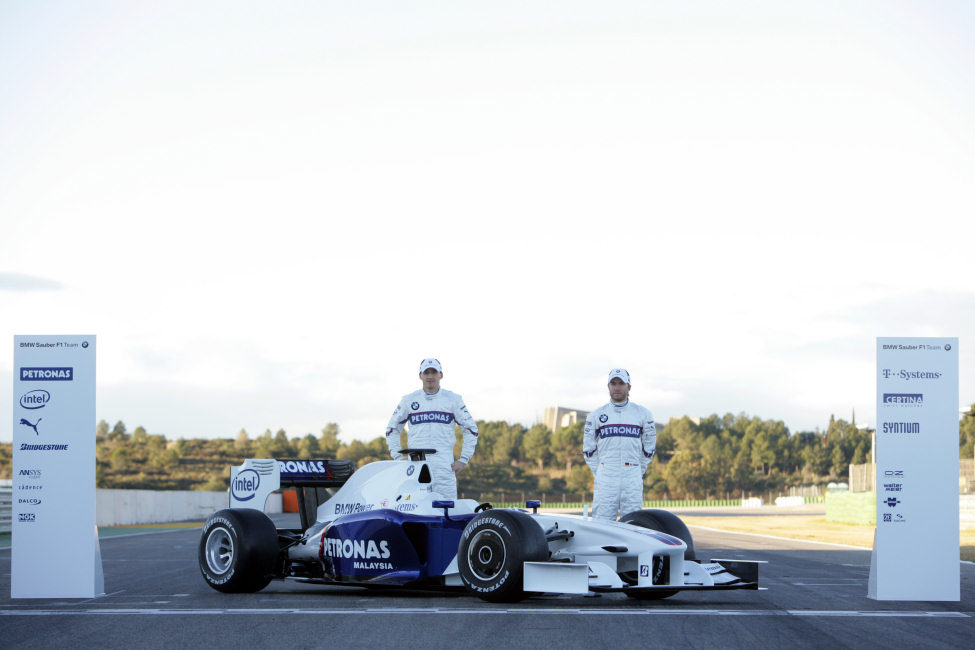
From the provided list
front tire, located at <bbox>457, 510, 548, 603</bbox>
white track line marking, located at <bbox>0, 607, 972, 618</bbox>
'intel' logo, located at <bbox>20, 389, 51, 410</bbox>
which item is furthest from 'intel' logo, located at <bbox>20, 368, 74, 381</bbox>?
front tire, located at <bbox>457, 510, 548, 603</bbox>

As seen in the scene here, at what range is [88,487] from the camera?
10125mm

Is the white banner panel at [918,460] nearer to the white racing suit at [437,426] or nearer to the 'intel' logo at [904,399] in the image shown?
the 'intel' logo at [904,399]

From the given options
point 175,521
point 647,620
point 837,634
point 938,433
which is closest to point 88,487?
point 647,620

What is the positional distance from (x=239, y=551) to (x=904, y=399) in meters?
6.28

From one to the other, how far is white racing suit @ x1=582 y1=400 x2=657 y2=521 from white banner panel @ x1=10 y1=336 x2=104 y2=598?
16.4 feet

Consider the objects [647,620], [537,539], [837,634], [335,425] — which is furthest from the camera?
[335,425]

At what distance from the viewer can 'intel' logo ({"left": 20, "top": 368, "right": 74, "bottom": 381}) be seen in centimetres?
1022

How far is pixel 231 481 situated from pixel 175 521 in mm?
34475

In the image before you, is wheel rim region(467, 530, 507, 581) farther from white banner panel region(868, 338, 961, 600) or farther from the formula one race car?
white banner panel region(868, 338, 961, 600)

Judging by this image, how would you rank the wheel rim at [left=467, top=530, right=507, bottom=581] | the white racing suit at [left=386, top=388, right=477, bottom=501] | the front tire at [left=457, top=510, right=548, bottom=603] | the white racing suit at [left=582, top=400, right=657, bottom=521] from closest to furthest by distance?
the front tire at [left=457, top=510, right=548, bottom=603], the wheel rim at [left=467, top=530, right=507, bottom=581], the white racing suit at [left=582, top=400, right=657, bottom=521], the white racing suit at [left=386, top=388, right=477, bottom=501]

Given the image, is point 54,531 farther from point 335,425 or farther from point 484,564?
point 335,425

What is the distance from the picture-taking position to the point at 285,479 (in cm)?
1102

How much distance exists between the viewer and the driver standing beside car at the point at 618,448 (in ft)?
38.2

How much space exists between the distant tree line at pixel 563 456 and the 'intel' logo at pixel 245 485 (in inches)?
3759
